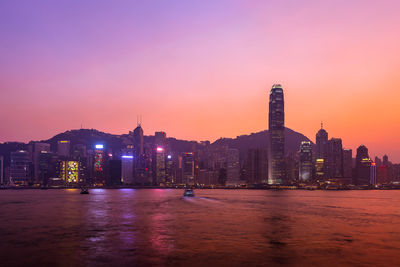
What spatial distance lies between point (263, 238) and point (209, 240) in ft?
29.8

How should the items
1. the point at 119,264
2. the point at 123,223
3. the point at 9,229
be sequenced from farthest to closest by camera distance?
the point at 123,223 → the point at 9,229 → the point at 119,264

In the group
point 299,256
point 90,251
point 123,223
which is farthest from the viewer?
point 123,223

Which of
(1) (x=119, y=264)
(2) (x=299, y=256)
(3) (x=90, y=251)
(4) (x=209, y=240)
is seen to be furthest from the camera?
(4) (x=209, y=240)

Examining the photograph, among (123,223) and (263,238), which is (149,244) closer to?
(263,238)

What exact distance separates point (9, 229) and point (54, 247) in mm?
27316

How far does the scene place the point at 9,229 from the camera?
76625 millimetres

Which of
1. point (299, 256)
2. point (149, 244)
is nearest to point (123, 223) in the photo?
point (149, 244)

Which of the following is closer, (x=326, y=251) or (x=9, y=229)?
(x=326, y=251)

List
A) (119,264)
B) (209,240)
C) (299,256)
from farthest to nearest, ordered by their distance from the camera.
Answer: (209,240) < (299,256) < (119,264)

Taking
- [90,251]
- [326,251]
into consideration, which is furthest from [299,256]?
[90,251]

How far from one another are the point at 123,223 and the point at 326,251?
48801mm

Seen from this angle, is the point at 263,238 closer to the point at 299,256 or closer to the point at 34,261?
the point at 299,256

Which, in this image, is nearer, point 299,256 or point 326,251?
point 299,256

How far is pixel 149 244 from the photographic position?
57.7m
